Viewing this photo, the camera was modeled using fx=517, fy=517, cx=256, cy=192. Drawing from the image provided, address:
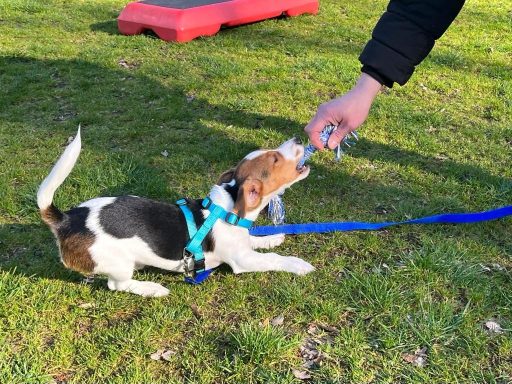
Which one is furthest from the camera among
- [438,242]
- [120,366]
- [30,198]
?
[30,198]

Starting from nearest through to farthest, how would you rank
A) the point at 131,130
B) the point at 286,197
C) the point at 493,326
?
the point at 493,326
the point at 286,197
the point at 131,130

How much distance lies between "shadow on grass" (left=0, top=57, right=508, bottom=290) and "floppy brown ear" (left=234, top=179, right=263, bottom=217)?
47.3 inches

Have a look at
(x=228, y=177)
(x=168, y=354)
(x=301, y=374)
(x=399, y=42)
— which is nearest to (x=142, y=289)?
(x=168, y=354)

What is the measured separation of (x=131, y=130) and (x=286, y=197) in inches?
82.2

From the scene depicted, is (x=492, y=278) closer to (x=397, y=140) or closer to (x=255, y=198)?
(x=255, y=198)

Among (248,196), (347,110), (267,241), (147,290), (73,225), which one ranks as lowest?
(147,290)

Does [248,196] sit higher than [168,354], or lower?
higher

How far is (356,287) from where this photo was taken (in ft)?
11.3

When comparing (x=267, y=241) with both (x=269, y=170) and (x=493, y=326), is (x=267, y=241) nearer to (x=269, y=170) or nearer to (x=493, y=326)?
(x=269, y=170)

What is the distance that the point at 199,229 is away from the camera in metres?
3.40

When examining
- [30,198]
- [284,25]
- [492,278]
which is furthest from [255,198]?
[284,25]

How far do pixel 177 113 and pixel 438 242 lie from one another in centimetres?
340

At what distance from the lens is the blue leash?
3984mm

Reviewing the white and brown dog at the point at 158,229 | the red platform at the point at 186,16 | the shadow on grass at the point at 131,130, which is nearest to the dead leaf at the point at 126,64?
the shadow on grass at the point at 131,130
